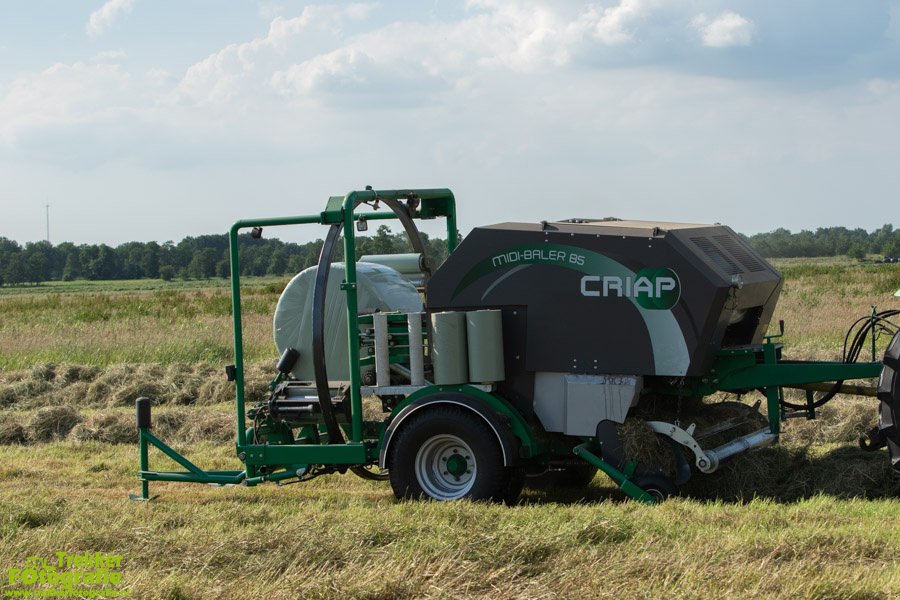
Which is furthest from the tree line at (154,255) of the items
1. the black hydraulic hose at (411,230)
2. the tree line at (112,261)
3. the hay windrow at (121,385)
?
the black hydraulic hose at (411,230)

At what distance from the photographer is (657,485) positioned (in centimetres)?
789

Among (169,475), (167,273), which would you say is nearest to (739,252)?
(169,475)

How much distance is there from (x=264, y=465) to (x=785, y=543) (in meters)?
4.30

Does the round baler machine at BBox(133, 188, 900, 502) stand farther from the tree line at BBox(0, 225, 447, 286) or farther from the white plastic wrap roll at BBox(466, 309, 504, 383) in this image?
the tree line at BBox(0, 225, 447, 286)

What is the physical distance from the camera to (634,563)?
5887 mm

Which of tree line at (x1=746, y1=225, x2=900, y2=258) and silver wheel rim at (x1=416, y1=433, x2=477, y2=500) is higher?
tree line at (x1=746, y1=225, x2=900, y2=258)

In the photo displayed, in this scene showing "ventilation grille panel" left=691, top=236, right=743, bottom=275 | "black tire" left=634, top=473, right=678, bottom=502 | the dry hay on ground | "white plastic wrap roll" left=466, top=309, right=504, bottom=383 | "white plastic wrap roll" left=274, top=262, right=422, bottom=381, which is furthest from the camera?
the dry hay on ground

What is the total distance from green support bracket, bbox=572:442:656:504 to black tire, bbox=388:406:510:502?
1.84ft

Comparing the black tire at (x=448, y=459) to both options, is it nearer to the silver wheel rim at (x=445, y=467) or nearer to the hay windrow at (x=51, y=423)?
the silver wheel rim at (x=445, y=467)

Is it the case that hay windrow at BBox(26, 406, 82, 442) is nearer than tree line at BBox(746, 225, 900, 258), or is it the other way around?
hay windrow at BBox(26, 406, 82, 442)

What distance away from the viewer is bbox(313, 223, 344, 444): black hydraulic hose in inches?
336

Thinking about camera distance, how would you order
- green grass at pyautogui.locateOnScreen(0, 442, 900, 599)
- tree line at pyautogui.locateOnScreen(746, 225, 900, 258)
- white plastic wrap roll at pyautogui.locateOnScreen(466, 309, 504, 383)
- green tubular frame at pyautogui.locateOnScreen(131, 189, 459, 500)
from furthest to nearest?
tree line at pyautogui.locateOnScreen(746, 225, 900, 258) → green tubular frame at pyautogui.locateOnScreen(131, 189, 459, 500) → white plastic wrap roll at pyautogui.locateOnScreen(466, 309, 504, 383) → green grass at pyautogui.locateOnScreen(0, 442, 900, 599)

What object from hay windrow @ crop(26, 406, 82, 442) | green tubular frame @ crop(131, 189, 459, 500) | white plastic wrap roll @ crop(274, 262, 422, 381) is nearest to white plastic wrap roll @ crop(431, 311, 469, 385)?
green tubular frame @ crop(131, 189, 459, 500)

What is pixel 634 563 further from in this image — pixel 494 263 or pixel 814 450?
pixel 814 450
